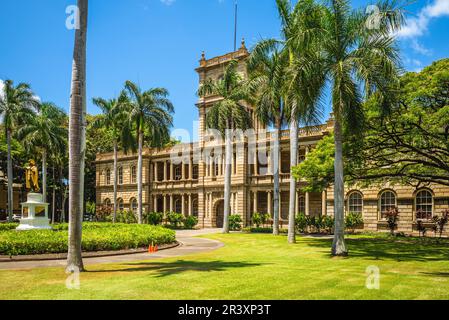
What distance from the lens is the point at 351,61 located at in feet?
56.5

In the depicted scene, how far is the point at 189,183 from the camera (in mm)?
49656

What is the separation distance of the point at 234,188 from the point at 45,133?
20934 mm

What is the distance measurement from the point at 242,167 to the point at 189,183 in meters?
9.30

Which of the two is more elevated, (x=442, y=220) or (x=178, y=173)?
(x=178, y=173)

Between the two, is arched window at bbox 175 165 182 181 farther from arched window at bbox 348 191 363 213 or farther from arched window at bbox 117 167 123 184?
arched window at bbox 348 191 363 213

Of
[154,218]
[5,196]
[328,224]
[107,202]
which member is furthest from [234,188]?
[5,196]

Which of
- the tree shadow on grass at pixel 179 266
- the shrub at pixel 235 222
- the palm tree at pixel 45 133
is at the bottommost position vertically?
the shrub at pixel 235 222

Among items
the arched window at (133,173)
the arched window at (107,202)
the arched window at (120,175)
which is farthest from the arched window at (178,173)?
the arched window at (107,202)

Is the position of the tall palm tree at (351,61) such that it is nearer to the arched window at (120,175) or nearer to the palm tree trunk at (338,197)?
the palm tree trunk at (338,197)

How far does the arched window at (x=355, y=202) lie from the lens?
114 ft

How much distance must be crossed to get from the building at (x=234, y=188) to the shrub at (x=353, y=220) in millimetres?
490

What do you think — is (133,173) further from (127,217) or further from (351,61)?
(351,61)
